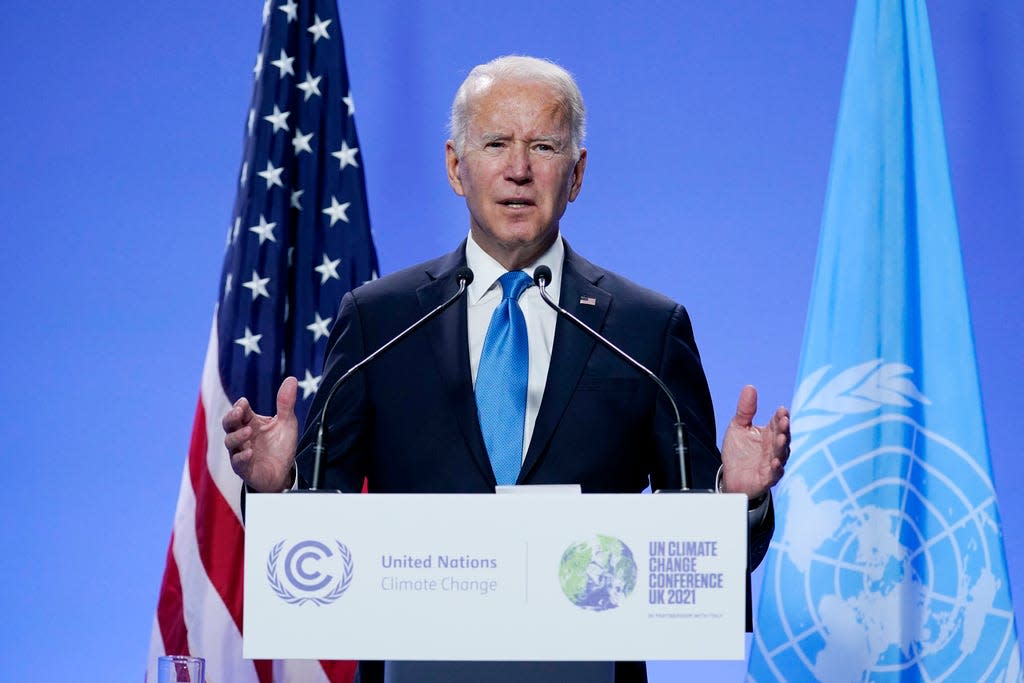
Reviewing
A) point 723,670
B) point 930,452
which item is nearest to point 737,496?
point 930,452

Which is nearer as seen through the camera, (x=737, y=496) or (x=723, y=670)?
(x=737, y=496)

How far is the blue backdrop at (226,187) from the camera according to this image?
12.7 ft

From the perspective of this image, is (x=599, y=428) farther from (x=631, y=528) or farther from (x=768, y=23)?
(x=768, y=23)

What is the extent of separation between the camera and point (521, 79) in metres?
2.15

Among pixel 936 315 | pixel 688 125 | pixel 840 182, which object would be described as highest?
pixel 688 125

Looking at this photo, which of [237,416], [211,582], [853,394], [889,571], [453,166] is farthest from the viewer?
[211,582]

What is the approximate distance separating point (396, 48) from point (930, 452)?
2.00m

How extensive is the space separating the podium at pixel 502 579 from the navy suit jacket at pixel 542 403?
1.72ft

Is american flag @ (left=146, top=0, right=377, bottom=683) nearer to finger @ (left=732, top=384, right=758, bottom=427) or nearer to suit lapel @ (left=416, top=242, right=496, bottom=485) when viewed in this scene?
suit lapel @ (left=416, top=242, right=496, bottom=485)

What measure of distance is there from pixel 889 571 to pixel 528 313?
1.46 metres

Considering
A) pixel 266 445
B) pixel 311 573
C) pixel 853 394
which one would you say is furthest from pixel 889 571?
pixel 311 573

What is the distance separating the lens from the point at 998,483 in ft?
12.2

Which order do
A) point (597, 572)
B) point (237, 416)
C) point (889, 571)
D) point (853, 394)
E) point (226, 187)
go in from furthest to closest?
point (226, 187), point (853, 394), point (889, 571), point (237, 416), point (597, 572)

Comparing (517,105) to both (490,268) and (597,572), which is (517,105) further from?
(597,572)
